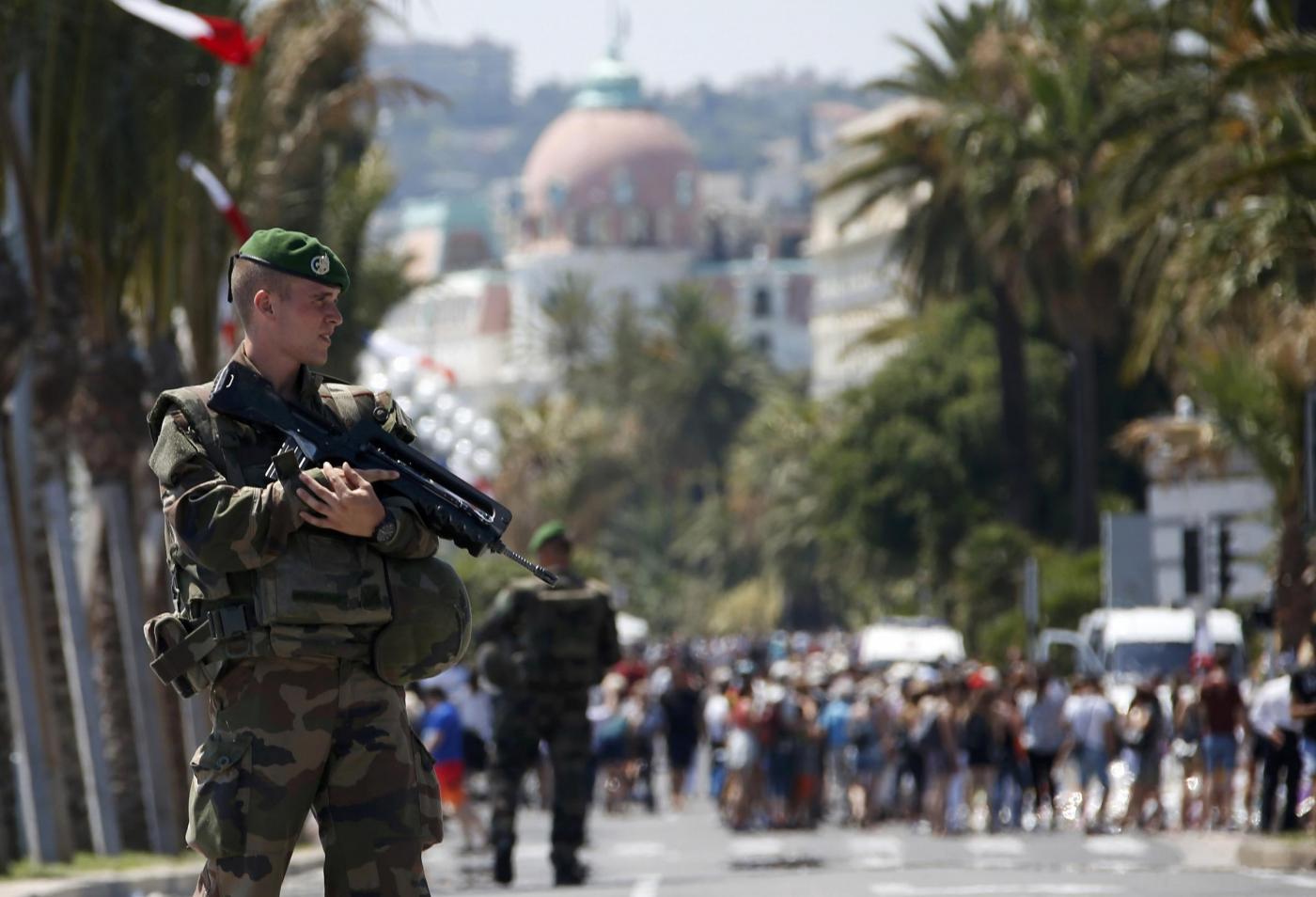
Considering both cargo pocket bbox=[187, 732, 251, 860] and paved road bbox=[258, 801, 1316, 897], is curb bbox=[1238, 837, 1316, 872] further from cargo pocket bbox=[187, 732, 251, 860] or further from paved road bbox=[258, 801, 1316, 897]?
cargo pocket bbox=[187, 732, 251, 860]

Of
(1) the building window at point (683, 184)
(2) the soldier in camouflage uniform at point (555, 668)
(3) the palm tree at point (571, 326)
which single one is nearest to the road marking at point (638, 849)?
(2) the soldier in camouflage uniform at point (555, 668)

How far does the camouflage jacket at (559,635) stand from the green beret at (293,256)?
7.91 meters

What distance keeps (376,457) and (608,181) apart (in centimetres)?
18807

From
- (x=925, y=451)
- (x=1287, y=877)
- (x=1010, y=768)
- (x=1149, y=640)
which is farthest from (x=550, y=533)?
(x=925, y=451)

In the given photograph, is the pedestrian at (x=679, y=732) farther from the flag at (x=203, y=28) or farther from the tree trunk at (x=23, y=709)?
the tree trunk at (x=23, y=709)

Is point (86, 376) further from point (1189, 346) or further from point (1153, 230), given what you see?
point (1189, 346)

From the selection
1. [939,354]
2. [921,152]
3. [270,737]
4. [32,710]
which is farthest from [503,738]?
[939,354]

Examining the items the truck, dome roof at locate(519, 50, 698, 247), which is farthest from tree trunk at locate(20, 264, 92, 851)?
dome roof at locate(519, 50, 698, 247)

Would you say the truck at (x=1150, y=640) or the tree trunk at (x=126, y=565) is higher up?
the tree trunk at (x=126, y=565)

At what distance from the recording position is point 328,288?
6.46m

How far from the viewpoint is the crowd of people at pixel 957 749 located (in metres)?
24.5

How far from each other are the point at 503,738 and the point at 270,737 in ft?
27.2

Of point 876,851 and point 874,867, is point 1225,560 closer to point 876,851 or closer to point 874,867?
point 876,851

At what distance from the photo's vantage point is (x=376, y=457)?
6.44 meters
